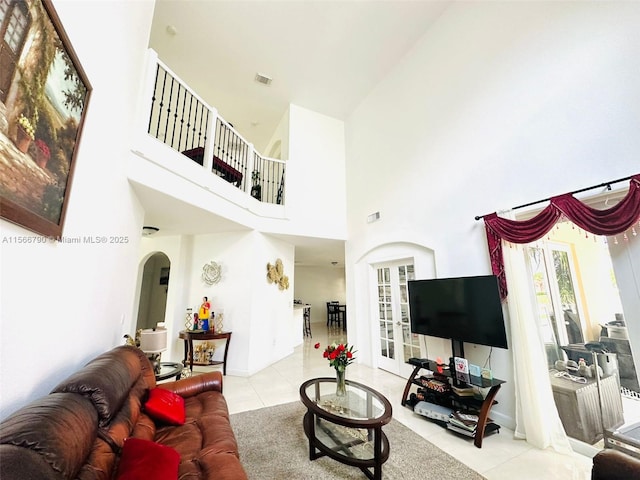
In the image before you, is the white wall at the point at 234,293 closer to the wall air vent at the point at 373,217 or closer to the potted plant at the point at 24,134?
the wall air vent at the point at 373,217

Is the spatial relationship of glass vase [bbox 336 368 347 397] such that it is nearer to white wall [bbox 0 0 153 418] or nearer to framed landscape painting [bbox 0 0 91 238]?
white wall [bbox 0 0 153 418]

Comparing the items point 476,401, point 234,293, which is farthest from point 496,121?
point 234,293

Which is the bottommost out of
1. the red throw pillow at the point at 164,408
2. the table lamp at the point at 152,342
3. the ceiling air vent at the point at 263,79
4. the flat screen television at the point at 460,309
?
the red throw pillow at the point at 164,408

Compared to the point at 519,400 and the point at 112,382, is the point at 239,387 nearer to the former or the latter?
the point at 112,382

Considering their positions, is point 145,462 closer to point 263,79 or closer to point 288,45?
point 288,45

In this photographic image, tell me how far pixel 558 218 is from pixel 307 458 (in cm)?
321

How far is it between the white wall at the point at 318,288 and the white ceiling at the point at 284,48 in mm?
5541

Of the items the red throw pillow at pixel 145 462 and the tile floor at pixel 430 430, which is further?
the tile floor at pixel 430 430

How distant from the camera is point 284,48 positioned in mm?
4879

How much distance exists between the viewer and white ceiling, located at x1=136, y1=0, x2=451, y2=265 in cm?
416

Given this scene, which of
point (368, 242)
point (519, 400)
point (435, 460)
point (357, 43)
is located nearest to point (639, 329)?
point (519, 400)

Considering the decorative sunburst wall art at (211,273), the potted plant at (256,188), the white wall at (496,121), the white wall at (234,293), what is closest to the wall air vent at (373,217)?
the white wall at (496,121)

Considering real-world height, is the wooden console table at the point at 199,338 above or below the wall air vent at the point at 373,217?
below

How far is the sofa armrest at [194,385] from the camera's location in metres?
2.51
